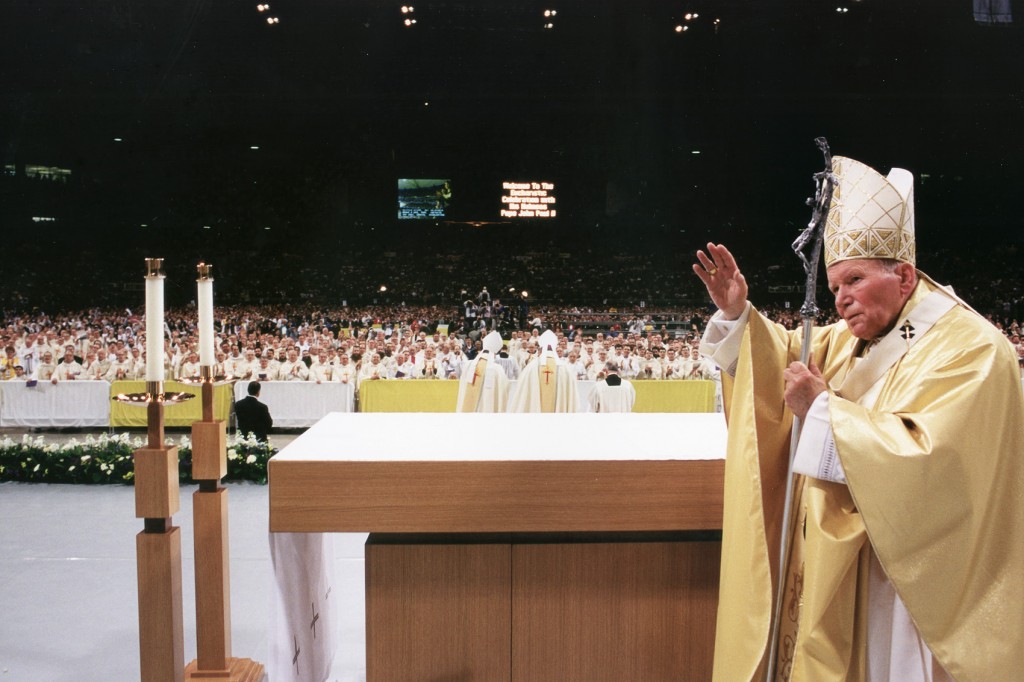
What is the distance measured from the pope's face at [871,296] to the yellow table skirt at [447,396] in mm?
6055

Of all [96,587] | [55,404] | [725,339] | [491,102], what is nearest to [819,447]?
[725,339]

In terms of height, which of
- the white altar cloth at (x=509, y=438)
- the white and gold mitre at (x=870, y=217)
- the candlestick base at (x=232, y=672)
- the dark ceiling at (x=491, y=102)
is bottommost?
the candlestick base at (x=232, y=672)

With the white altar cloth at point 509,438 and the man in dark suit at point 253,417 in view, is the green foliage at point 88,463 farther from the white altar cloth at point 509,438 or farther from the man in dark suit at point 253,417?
the white altar cloth at point 509,438

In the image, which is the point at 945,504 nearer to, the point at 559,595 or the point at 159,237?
the point at 559,595

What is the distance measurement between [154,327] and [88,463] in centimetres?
392

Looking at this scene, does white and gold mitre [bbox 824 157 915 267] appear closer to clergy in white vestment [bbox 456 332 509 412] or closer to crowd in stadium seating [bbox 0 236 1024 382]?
clergy in white vestment [bbox 456 332 509 412]

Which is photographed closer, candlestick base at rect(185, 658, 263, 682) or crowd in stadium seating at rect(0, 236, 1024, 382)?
candlestick base at rect(185, 658, 263, 682)

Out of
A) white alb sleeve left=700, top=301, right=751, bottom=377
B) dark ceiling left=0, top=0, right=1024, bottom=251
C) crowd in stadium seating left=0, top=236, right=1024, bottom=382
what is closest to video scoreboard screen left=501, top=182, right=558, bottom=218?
dark ceiling left=0, top=0, right=1024, bottom=251

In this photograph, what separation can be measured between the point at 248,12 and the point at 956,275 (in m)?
10.0

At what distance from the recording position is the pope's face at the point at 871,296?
158cm

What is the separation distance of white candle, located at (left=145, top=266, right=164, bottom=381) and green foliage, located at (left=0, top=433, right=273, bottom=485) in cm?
345

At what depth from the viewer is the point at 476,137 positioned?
9805mm

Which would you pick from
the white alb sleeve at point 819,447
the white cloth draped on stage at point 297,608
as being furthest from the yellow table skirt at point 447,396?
the white alb sleeve at point 819,447

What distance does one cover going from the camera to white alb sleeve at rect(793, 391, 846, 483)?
140 centimetres
